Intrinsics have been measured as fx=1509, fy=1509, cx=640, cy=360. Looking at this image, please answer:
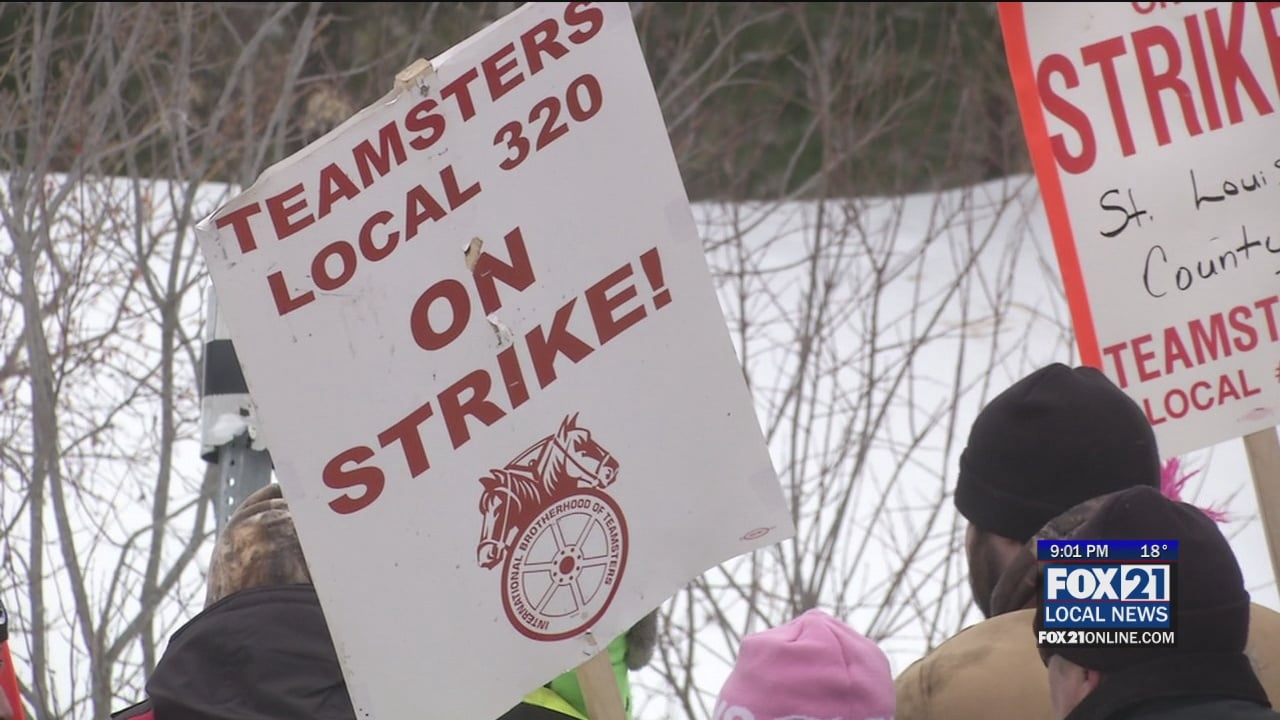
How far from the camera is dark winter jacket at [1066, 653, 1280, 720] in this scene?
5.44 feet

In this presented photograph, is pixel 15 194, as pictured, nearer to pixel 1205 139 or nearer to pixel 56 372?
pixel 56 372

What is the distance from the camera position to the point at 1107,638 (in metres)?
1.78

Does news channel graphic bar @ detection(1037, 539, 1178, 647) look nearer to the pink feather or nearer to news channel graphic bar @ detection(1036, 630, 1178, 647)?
news channel graphic bar @ detection(1036, 630, 1178, 647)

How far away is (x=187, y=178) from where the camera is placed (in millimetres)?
5492

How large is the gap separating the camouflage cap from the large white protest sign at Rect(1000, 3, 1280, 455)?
1638 millimetres

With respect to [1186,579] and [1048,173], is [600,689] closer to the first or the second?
[1186,579]

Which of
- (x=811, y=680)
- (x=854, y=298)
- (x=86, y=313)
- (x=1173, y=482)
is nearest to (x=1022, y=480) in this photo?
(x=811, y=680)

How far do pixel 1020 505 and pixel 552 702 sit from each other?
0.87 metres

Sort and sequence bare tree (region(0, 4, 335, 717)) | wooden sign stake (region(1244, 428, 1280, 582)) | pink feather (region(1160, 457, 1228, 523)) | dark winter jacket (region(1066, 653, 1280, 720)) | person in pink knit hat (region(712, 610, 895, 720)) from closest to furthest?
dark winter jacket (region(1066, 653, 1280, 720)) → person in pink knit hat (region(712, 610, 895, 720)) → wooden sign stake (region(1244, 428, 1280, 582)) → pink feather (region(1160, 457, 1228, 523)) → bare tree (region(0, 4, 335, 717))

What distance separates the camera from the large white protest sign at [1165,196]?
3.09 m

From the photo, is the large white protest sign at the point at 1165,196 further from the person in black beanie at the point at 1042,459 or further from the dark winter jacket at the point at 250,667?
the dark winter jacket at the point at 250,667

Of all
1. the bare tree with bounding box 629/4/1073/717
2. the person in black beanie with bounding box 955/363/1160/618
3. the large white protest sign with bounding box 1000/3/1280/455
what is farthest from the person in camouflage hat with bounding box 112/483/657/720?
the bare tree with bounding box 629/4/1073/717

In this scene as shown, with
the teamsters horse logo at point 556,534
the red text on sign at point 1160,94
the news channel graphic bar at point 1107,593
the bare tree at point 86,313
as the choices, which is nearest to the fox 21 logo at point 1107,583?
the news channel graphic bar at point 1107,593

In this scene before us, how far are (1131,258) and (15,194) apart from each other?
3546mm
